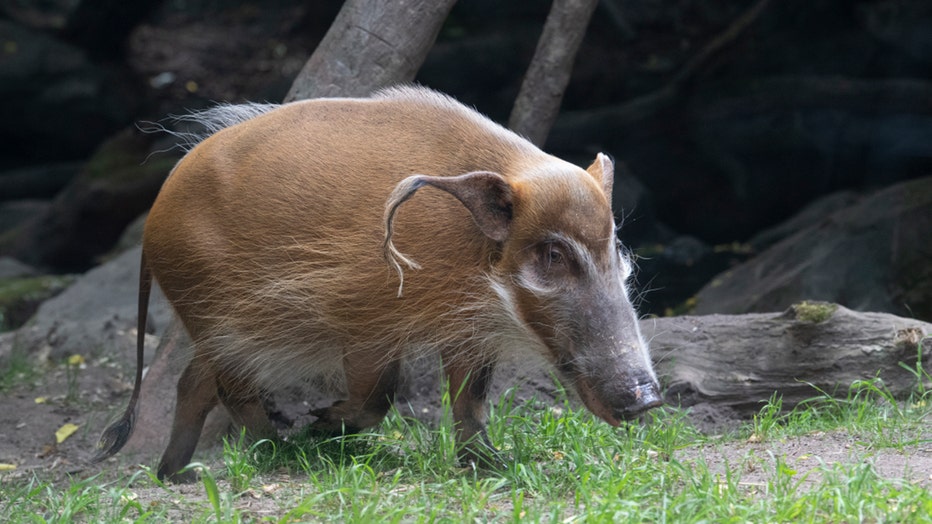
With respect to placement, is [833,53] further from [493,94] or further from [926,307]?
[926,307]

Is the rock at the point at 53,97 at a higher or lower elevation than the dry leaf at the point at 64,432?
lower

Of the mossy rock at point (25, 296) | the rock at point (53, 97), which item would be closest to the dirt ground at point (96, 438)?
the mossy rock at point (25, 296)

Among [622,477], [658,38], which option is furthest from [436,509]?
[658,38]

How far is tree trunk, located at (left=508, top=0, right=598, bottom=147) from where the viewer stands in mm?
6141

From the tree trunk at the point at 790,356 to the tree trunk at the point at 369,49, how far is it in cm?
193

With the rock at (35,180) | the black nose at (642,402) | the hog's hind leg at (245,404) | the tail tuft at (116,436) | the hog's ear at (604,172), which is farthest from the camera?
the rock at (35,180)

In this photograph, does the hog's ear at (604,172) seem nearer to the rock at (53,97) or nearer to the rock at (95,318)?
the rock at (95,318)

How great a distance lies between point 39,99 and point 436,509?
11804 mm

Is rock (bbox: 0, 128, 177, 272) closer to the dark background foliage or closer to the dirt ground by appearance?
the dark background foliage

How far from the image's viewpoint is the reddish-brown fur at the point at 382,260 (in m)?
3.63

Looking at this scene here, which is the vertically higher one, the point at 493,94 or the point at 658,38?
the point at 658,38

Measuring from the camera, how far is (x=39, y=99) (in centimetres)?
1308

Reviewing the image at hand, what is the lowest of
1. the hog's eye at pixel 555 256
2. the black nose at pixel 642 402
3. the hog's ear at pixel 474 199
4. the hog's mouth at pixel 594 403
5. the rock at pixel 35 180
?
the rock at pixel 35 180

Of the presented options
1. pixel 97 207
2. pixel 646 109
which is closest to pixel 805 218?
pixel 646 109
